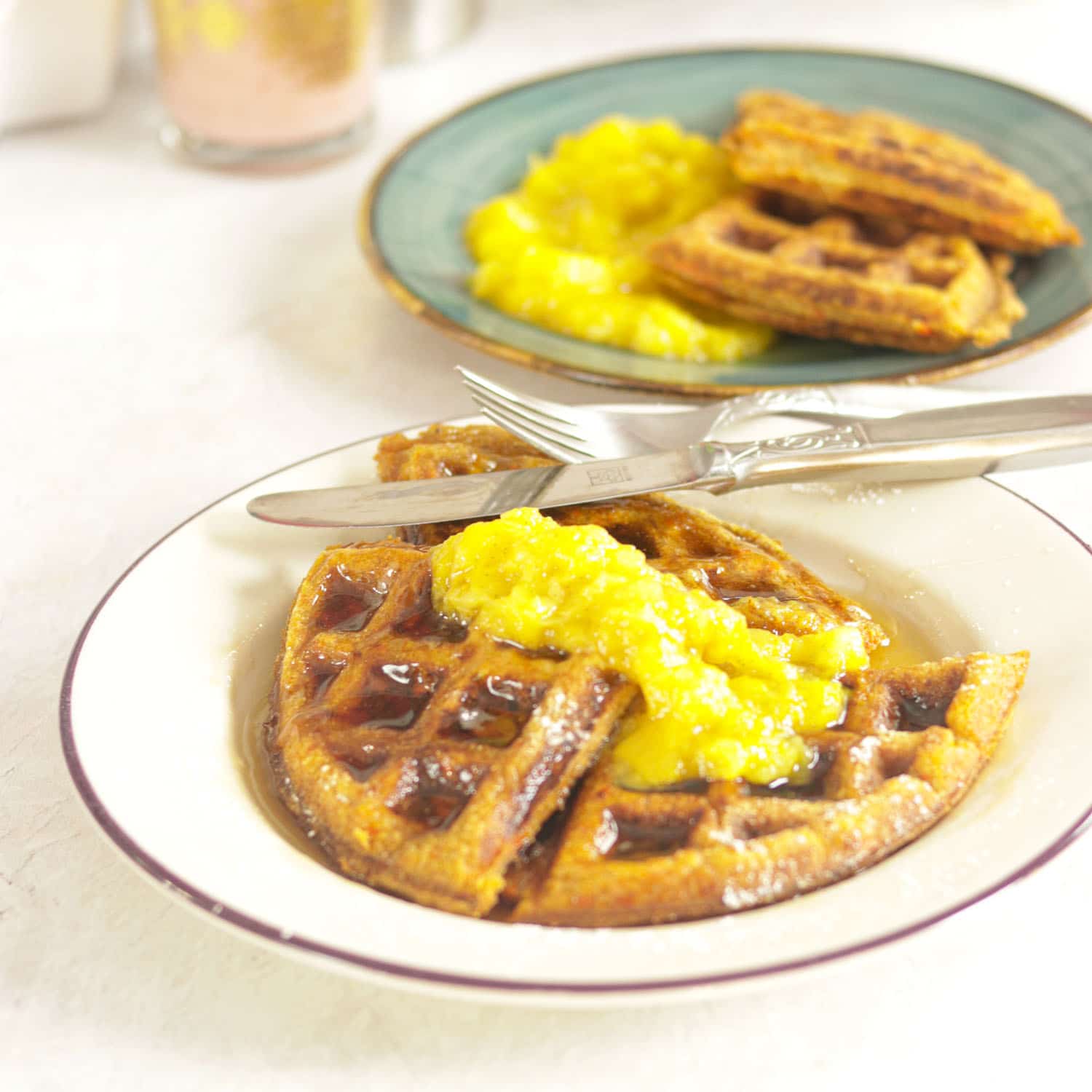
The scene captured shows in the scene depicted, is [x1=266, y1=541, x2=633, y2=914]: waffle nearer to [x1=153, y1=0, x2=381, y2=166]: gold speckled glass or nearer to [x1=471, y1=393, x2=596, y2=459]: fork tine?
[x1=471, y1=393, x2=596, y2=459]: fork tine

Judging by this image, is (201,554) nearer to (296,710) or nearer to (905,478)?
(296,710)

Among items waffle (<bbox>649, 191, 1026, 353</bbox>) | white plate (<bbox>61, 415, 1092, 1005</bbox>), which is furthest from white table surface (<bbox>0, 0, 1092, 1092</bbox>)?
waffle (<bbox>649, 191, 1026, 353</bbox>)

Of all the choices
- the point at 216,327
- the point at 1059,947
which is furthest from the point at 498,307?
→ the point at 1059,947

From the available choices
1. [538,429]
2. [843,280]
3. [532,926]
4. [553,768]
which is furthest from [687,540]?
[843,280]

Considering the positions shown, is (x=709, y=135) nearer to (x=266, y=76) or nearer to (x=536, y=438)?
(x=266, y=76)

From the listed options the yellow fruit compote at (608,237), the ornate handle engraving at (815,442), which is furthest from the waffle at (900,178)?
the ornate handle engraving at (815,442)
